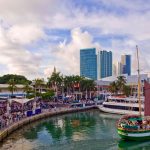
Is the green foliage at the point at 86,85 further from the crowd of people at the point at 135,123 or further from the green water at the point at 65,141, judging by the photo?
the crowd of people at the point at 135,123

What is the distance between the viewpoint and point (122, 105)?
4154 inches

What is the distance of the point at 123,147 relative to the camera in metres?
51.2

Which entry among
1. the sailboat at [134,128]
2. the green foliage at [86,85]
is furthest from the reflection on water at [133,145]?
the green foliage at [86,85]

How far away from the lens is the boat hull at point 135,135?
181ft

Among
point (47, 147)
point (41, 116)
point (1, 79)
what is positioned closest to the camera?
point (47, 147)

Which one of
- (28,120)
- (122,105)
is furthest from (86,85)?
(28,120)

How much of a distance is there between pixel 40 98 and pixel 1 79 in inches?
2655

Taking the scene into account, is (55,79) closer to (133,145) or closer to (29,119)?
(29,119)

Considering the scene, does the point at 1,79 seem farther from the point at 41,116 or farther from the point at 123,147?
the point at 123,147

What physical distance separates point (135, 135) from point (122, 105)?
164 feet

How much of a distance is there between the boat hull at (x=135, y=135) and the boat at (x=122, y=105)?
4289 centimetres

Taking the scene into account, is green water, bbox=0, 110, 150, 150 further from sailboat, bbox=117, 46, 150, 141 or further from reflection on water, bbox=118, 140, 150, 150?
sailboat, bbox=117, 46, 150, 141

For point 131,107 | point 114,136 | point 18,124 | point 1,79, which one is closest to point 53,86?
point 1,79

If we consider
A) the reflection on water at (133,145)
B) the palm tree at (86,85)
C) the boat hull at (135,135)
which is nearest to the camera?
the reflection on water at (133,145)
